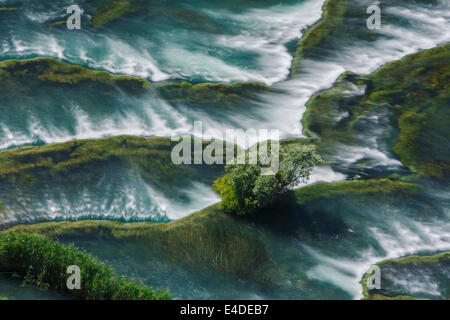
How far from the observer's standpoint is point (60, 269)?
38.0 ft

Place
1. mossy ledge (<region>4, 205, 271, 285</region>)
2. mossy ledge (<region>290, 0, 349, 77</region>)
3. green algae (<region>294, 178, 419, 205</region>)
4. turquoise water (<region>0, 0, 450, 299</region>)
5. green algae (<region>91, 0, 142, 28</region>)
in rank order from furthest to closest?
green algae (<region>91, 0, 142, 28</region>) < mossy ledge (<region>290, 0, 349, 77</region>) < green algae (<region>294, 178, 419, 205</region>) < turquoise water (<region>0, 0, 450, 299</region>) < mossy ledge (<region>4, 205, 271, 285</region>)

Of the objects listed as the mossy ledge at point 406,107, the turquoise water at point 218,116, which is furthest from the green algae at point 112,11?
the mossy ledge at point 406,107

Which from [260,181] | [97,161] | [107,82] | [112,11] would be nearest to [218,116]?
[107,82]

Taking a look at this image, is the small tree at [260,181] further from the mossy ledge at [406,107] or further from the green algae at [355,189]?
the mossy ledge at [406,107]

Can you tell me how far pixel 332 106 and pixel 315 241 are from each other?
277 inches

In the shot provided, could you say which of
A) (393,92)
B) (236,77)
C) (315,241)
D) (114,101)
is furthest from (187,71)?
(315,241)

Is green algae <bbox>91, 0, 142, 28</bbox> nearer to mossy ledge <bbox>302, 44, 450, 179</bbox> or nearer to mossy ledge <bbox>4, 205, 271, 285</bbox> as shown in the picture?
mossy ledge <bbox>302, 44, 450, 179</bbox>

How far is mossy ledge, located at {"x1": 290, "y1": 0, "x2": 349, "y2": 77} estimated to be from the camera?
74.1 feet

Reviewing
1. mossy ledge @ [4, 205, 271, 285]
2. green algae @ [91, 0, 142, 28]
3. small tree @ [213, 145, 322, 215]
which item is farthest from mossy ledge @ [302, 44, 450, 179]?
green algae @ [91, 0, 142, 28]

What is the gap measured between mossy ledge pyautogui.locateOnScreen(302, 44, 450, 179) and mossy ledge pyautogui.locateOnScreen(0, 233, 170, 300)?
8.97 meters

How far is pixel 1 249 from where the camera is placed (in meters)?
11.8

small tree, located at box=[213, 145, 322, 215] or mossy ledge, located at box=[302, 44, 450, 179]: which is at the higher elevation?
mossy ledge, located at box=[302, 44, 450, 179]
